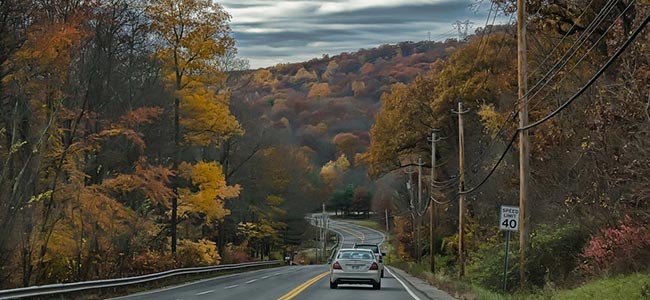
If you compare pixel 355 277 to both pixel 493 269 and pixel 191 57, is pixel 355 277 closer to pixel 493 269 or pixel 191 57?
pixel 493 269

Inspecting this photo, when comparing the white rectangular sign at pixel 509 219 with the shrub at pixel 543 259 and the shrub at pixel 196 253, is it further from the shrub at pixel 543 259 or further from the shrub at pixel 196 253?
the shrub at pixel 196 253

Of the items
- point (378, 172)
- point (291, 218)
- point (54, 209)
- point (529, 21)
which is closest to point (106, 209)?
point (54, 209)

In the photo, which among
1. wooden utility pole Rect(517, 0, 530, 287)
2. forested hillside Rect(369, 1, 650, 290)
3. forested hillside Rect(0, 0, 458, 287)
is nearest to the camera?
forested hillside Rect(369, 1, 650, 290)

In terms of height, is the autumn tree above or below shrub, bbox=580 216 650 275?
above

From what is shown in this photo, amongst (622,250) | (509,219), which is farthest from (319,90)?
(622,250)

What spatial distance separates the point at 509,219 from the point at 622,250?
3102 millimetres

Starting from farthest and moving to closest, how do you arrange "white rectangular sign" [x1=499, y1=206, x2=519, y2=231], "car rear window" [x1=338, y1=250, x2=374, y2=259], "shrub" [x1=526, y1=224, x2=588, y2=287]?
"car rear window" [x1=338, y1=250, x2=374, y2=259] < "shrub" [x1=526, y1=224, x2=588, y2=287] < "white rectangular sign" [x1=499, y1=206, x2=519, y2=231]

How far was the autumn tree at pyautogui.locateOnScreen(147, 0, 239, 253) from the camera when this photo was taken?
4041 centimetres

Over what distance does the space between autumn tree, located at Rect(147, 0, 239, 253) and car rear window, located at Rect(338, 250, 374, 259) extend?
1501 centimetres

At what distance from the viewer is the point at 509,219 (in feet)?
74.6

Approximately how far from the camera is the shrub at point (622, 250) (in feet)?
66.6

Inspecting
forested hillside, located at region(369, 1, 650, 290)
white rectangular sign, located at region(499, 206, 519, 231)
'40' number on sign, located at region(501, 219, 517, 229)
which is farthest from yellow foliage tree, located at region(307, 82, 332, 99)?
'40' number on sign, located at region(501, 219, 517, 229)

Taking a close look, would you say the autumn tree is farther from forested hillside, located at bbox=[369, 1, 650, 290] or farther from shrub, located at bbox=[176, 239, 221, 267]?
forested hillside, located at bbox=[369, 1, 650, 290]

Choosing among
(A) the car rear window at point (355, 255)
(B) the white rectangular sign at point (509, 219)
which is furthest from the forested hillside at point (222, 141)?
(A) the car rear window at point (355, 255)
